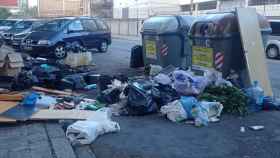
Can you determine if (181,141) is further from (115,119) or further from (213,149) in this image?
(115,119)

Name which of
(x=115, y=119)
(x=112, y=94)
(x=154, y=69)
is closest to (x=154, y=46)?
(x=154, y=69)

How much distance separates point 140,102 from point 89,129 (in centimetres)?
172

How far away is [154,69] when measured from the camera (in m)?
11.6

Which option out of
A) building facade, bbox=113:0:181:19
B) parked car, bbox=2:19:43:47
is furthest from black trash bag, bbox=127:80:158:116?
building facade, bbox=113:0:181:19

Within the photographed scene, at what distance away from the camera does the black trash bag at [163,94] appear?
7715 mm

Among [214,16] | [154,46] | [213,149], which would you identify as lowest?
[213,149]

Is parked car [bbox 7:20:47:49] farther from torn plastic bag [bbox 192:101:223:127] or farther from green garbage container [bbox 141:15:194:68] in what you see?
torn plastic bag [bbox 192:101:223:127]

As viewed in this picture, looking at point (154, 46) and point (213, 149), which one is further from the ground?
point (154, 46)

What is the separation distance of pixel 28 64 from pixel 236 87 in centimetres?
600

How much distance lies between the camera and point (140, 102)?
748 centimetres

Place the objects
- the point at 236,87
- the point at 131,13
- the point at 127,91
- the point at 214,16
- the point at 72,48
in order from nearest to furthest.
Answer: the point at 127,91
the point at 236,87
the point at 214,16
the point at 72,48
the point at 131,13

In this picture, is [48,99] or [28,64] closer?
[48,99]

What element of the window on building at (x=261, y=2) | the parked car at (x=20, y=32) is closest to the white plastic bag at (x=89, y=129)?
the parked car at (x=20, y=32)

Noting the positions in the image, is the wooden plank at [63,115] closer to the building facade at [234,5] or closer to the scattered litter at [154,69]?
the scattered litter at [154,69]
